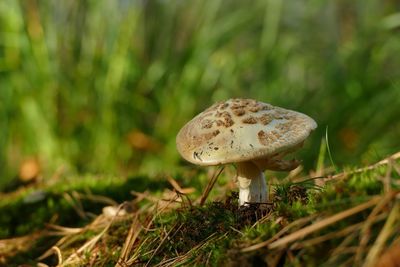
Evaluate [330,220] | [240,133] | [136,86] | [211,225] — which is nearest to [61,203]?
[211,225]

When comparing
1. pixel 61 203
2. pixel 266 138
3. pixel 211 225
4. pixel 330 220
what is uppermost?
pixel 266 138

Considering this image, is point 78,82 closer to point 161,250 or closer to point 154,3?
point 154,3

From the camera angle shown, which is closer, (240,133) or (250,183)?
(240,133)

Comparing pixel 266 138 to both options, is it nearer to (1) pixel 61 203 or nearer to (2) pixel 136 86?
(1) pixel 61 203

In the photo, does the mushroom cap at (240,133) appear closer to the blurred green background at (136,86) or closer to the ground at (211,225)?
the ground at (211,225)

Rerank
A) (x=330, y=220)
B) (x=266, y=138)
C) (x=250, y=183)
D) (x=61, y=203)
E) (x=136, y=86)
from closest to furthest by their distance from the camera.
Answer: (x=330, y=220) → (x=266, y=138) → (x=250, y=183) → (x=61, y=203) → (x=136, y=86)

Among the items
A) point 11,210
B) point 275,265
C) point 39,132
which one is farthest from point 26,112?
point 275,265
